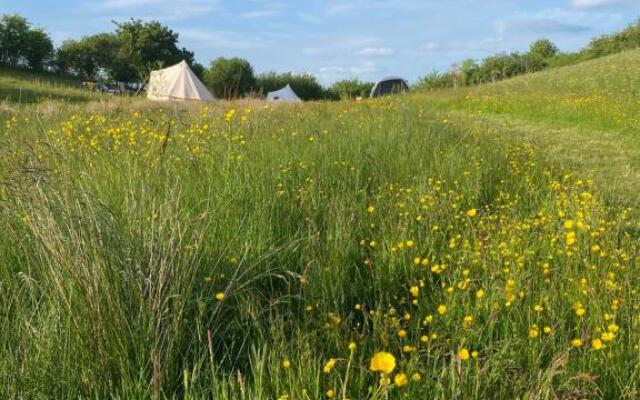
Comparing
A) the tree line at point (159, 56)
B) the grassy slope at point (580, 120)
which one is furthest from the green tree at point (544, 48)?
the grassy slope at point (580, 120)

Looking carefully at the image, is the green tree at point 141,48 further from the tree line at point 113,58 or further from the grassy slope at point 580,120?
the grassy slope at point 580,120

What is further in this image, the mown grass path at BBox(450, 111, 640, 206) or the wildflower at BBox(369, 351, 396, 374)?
the mown grass path at BBox(450, 111, 640, 206)

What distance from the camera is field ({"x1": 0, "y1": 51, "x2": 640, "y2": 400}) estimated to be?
6.63 feet

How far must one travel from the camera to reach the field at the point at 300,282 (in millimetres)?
2020

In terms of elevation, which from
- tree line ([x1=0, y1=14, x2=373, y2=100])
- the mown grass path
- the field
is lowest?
the field

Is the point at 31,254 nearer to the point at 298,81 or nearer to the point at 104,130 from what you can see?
the point at 104,130

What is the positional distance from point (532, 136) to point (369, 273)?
7899 mm

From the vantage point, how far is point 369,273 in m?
3.16

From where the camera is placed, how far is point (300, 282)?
2861 mm

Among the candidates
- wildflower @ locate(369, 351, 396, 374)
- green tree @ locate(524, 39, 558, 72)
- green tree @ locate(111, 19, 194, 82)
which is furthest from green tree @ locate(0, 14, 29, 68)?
wildflower @ locate(369, 351, 396, 374)

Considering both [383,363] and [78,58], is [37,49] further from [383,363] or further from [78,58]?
[383,363]

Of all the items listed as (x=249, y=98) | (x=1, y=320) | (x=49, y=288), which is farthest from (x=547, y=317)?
(x=249, y=98)

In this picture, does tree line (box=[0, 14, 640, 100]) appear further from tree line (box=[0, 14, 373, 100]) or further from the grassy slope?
the grassy slope

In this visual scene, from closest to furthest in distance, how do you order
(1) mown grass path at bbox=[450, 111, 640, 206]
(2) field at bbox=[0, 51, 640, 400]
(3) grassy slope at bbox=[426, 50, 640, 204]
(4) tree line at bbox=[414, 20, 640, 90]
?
(2) field at bbox=[0, 51, 640, 400], (1) mown grass path at bbox=[450, 111, 640, 206], (3) grassy slope at bbox=[426, 50, 640, 204], (4) tree line at bbox=[414, 20, 640, 90]
